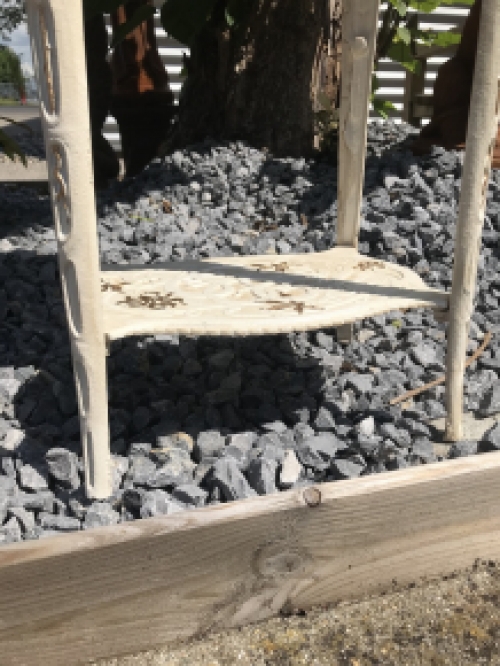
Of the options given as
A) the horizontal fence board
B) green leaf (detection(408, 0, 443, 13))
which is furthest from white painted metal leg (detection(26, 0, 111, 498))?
the horizontal fence board

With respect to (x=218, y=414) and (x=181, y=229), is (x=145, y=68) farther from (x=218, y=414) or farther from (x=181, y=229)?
(x=218, y=414)

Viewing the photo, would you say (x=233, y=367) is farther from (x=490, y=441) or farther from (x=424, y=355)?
(x=490, y=441)

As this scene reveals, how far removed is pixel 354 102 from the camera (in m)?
1.55

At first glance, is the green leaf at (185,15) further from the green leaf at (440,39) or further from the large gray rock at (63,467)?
the large gray rock at (63,467)

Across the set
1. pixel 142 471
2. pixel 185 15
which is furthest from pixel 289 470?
pixel 185 15

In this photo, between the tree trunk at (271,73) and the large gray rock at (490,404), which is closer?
the large gray rock at (490,404)

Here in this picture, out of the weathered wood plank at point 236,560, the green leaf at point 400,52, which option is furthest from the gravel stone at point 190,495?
the green leaf at point 400,52

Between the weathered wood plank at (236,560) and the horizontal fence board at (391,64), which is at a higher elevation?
the horizontal fence board at (391,64)

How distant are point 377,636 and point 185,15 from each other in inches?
86.4

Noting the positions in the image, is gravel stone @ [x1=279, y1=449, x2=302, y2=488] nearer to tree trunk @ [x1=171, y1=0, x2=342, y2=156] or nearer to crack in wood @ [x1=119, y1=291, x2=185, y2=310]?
crack in wood @ [x1=119, y1=291, x2=185, y2=310]

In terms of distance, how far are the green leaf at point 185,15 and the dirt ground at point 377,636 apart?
2.09m

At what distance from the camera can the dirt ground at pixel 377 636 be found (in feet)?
3.20

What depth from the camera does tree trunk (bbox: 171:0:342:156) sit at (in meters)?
2.61

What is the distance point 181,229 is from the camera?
7.59 ft
